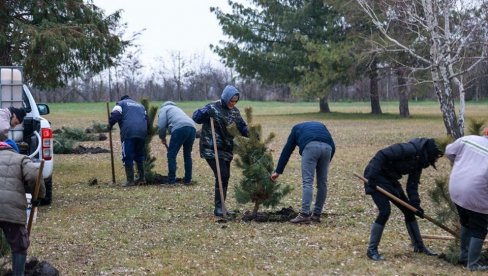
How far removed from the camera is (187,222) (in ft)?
31.2

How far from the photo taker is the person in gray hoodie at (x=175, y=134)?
13.1 m

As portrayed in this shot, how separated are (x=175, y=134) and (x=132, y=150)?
85cm

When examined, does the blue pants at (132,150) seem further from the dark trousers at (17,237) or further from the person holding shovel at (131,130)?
the dark trousers at (17,237)

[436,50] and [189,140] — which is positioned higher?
[436,50]

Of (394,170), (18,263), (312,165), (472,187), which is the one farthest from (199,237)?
→ (472,187)

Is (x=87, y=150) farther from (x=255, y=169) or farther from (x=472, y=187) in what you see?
(x=472, y=187)

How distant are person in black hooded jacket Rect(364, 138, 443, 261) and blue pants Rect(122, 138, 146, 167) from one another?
6.48 meters

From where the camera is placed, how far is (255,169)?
9188 millimetres

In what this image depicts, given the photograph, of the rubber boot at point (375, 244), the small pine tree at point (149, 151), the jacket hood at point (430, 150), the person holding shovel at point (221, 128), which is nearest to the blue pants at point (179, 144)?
the small pine tree at point (149, 151)

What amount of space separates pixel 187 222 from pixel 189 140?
12.9 ft

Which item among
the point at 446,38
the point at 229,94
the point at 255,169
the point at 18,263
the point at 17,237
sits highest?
the point at 446,38

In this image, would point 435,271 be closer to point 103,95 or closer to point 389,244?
point 389,244

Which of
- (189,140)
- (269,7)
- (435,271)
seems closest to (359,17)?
(269,7)

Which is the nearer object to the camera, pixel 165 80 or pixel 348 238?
pixel 348 238
